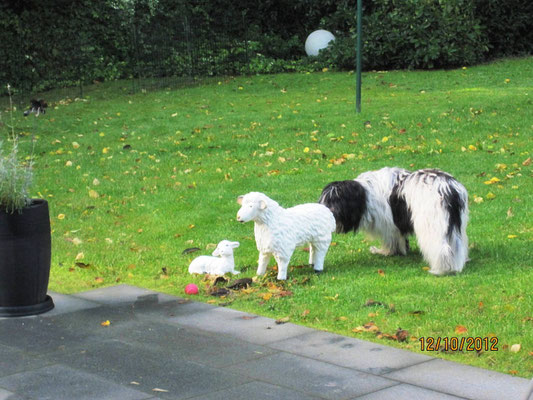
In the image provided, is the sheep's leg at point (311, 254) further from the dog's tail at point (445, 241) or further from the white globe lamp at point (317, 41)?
the white globe lamp at point (317, 41)

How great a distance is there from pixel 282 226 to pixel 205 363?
2033 mm

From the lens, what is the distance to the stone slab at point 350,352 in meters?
5.36

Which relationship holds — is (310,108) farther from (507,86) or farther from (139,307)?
(139,307)

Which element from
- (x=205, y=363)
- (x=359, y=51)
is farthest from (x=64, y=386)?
(x=359, y=51)

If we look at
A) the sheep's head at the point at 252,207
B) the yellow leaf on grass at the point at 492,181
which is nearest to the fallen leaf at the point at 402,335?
the sheep's head at the point at 252,207

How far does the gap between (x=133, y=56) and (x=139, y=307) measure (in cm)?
1825

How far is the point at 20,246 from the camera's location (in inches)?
264

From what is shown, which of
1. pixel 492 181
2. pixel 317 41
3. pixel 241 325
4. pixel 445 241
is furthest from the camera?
pixel 317 41

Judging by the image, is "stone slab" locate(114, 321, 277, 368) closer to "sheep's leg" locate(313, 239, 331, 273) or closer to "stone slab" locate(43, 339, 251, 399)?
"stone slab" locate(43, 339, 251, 399)

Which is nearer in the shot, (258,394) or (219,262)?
(258,394)

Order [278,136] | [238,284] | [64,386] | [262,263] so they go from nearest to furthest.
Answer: [64,386]
[238,284]
[262,263]
[278,136]

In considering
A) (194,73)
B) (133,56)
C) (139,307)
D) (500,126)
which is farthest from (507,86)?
(139,307)

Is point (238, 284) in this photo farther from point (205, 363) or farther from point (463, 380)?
point (463, 380)

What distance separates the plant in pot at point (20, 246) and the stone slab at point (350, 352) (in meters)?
2.21
